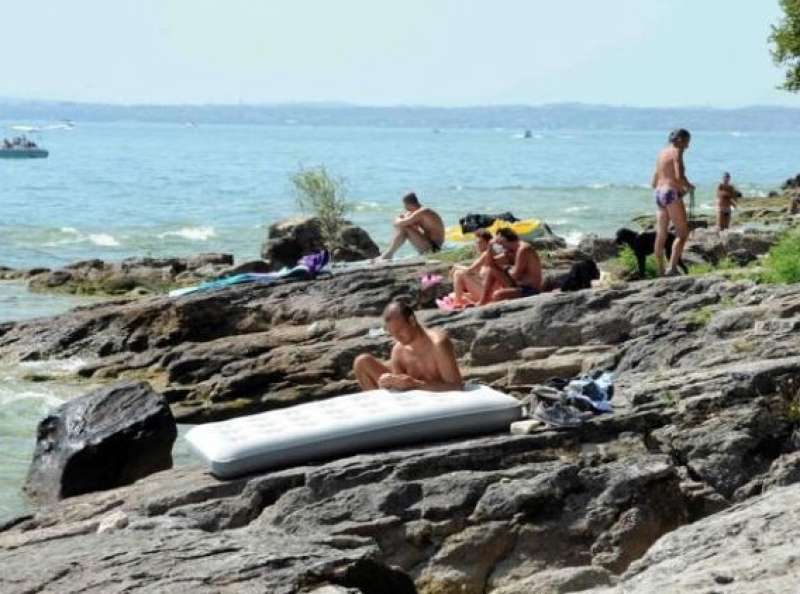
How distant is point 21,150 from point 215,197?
38053mm

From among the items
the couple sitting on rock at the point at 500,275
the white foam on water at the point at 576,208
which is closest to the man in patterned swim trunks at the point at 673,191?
the couple sitting on rock at the point at 500,275

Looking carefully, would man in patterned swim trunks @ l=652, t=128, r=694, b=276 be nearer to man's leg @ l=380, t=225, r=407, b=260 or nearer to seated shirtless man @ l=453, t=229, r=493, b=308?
seated shirtless man @ l=453, t=229, r=493, b=308

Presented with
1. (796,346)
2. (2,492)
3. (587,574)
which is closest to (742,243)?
(796,346)

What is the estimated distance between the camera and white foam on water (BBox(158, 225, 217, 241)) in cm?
4593

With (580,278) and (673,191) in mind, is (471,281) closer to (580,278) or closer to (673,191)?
(580,278)

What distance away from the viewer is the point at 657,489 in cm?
920

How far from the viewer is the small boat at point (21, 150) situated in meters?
99.1

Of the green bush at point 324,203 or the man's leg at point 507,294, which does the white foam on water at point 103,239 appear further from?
the man's leg at point 507,294

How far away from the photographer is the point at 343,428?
9.55m

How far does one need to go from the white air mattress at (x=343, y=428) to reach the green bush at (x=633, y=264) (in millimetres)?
8211

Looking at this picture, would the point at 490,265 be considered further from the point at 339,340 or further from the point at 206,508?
the point at 206,508

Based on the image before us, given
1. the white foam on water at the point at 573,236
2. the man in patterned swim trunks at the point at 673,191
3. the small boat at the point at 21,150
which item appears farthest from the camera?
the small boat at the point at 21,150

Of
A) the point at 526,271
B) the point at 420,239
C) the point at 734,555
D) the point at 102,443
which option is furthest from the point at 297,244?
the point at 734,555

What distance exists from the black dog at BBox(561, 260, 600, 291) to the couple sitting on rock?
0.32 metres
